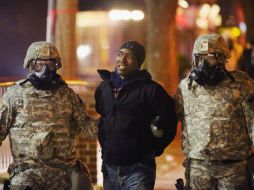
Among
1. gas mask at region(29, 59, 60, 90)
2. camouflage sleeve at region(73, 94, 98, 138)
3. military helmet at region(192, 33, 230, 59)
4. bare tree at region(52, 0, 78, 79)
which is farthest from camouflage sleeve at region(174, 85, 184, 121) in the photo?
bare tree at region(52, 0, 78, 79)

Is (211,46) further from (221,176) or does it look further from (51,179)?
(51,179)

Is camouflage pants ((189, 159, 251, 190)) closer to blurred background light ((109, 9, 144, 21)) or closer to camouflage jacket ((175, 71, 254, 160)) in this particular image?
camouflage jacket ((175, 71, 254, 160))

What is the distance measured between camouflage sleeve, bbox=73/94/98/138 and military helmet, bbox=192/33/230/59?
1113mm

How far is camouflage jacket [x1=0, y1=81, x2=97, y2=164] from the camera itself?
5445 millimetres

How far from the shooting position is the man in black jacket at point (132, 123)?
5496 mm

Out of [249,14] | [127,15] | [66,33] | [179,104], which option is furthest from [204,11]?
[179,104]

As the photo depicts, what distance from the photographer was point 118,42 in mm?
25672

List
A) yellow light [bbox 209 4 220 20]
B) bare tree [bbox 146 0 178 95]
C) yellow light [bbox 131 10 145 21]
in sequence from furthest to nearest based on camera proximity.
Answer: yellow light [bbox 209 4 220 20], yellow light [bbox 131 10 145 21], bare tree [bbox 146 0 178 95]

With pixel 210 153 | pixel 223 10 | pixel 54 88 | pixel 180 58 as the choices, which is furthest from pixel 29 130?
pixel 223 10

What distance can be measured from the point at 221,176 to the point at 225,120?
1.59ft

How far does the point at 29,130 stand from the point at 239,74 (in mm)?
1893

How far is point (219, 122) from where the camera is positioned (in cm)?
547

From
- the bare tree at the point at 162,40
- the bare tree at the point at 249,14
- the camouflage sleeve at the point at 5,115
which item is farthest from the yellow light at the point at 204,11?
the camouflage sleeve at the point at 5,115

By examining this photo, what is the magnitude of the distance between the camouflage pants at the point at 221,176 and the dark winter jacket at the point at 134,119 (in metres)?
0.42
